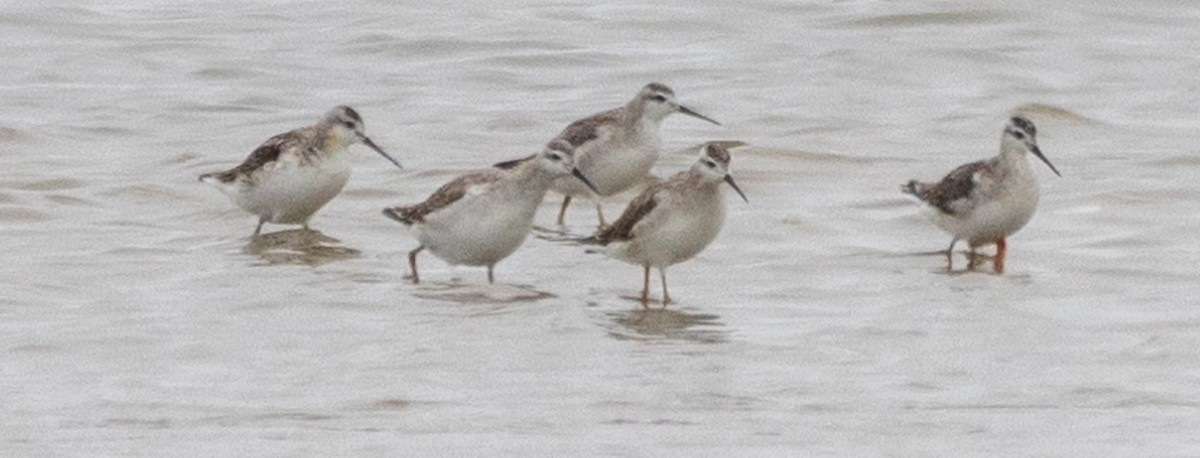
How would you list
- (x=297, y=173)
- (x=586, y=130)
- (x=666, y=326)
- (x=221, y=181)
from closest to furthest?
(x=666, y=326) < (x=297, y=173) < (x=221, y=181) < (x=586, y=130)

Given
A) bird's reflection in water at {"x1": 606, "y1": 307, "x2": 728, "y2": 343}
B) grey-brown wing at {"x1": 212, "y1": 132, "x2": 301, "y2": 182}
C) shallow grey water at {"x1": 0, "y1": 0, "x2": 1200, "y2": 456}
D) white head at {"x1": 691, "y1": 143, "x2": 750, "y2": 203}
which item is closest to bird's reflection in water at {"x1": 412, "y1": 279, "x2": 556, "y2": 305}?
shallow grey water at {"x1": 0, "y1": 0, "x2": 1200, "y2": 456}

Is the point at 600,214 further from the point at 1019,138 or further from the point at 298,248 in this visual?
the point at 1019,138

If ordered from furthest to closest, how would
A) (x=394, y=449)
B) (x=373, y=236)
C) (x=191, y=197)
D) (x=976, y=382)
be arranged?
(x=191, y=197), (x=373, y=236), (x=976, y=382), (x=394, y=449)

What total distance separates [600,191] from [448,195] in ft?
10.0

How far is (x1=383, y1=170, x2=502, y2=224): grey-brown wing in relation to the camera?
15.3 meters

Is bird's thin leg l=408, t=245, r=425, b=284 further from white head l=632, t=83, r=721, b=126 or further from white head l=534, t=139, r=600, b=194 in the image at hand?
white head l=632, t=83, r=721, b=126

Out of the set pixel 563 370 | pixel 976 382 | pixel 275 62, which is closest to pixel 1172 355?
pixel 976 382

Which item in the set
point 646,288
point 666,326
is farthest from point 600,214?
point 666,326

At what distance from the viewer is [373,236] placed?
17141mm

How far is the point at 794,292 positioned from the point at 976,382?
2.80 meters

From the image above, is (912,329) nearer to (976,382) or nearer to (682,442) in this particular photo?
(976,382)

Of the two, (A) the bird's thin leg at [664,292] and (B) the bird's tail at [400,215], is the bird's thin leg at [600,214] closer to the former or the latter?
(B) the bird's tail at [400,215]

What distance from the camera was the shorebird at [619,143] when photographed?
59.7 feet

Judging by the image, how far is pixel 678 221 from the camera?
48.3 feet
